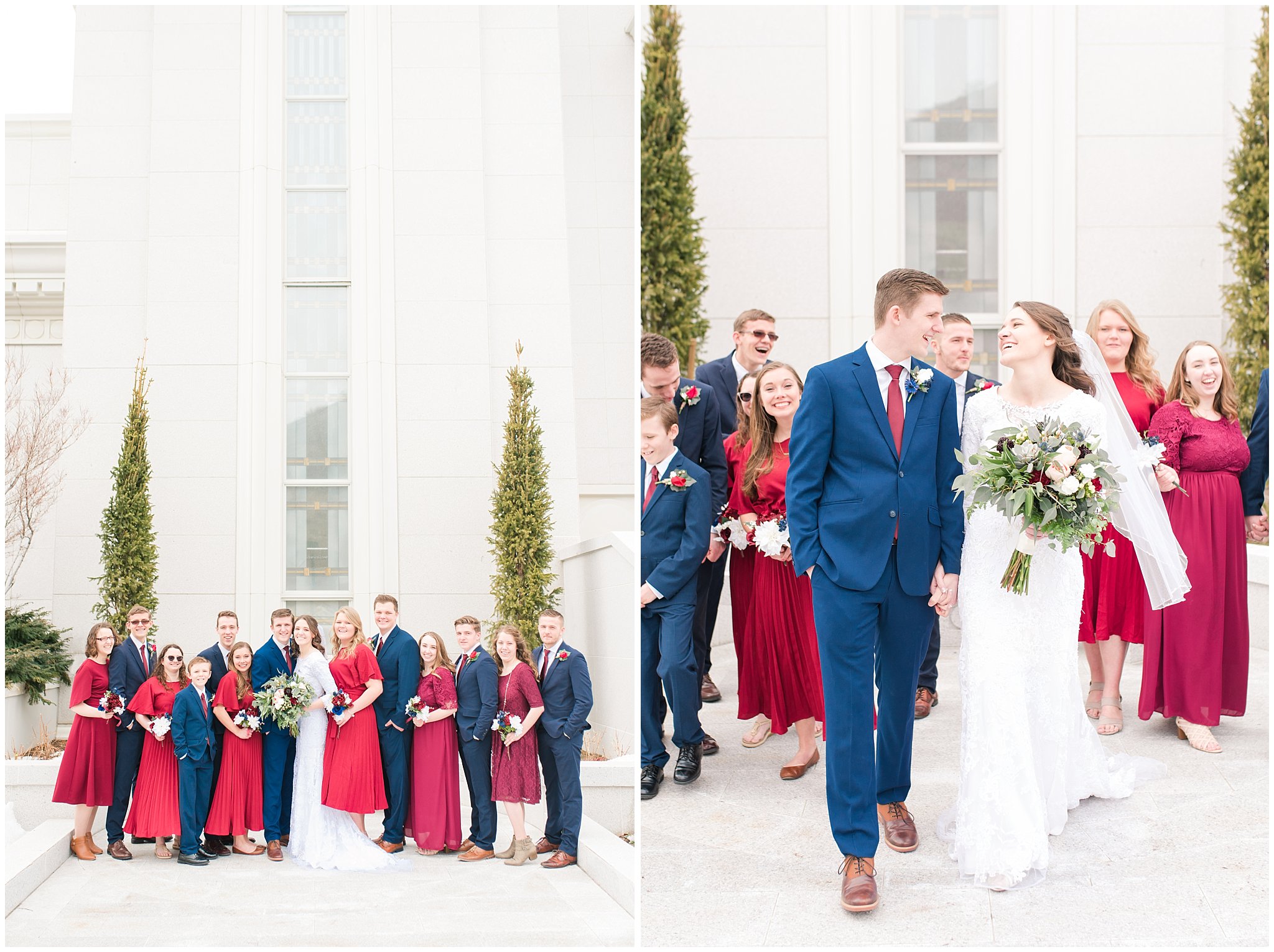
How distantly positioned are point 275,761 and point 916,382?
480 cm

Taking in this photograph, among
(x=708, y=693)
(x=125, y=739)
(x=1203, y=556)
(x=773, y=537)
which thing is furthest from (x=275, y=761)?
(x=1203, y=556)

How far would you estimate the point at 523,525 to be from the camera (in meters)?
8.57

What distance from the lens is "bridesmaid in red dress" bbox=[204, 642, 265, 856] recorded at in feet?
20.5

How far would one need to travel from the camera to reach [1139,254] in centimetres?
830

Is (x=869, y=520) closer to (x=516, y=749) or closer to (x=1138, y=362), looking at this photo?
(x=1138, y=362)

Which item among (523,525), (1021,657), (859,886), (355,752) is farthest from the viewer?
(523,525)

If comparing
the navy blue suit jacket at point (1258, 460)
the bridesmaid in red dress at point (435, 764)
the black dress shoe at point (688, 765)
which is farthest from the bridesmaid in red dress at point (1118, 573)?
the bridesmaid in red dress at point (435, 764)

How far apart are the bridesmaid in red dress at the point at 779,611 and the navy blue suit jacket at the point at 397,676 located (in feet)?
8.10

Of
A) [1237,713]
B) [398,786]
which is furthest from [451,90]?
[1237,713]

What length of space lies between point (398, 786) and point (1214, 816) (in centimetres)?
448

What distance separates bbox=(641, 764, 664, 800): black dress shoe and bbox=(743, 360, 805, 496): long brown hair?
4.37 feet

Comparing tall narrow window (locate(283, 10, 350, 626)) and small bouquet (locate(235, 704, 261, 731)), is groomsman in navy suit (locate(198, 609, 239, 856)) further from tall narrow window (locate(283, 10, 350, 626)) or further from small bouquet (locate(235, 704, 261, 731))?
tall narrow window (locate(283, 10, 350, 626))

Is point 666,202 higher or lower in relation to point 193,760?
higher

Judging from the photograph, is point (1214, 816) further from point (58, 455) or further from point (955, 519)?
point (58, 455)
